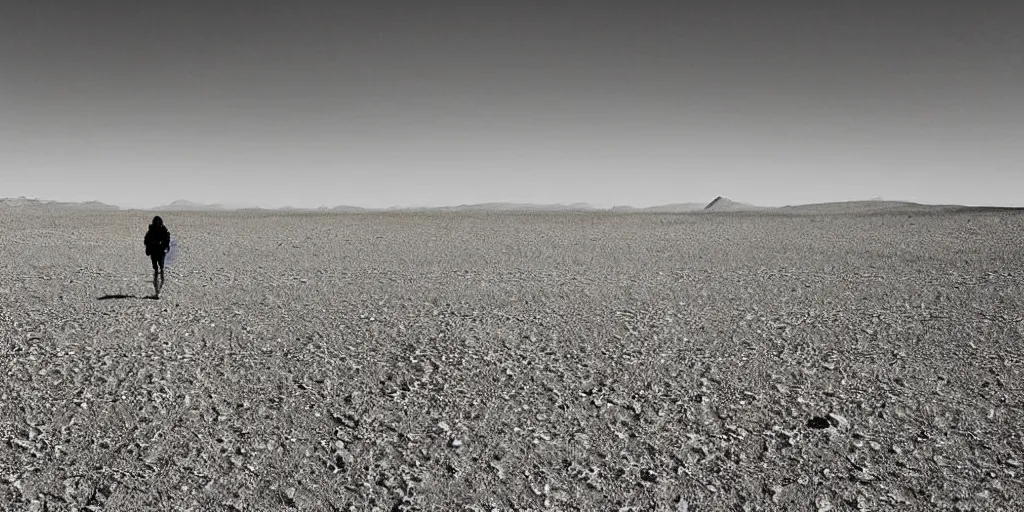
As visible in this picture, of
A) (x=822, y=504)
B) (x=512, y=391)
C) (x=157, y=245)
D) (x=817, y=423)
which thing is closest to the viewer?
(x=822, y=504)

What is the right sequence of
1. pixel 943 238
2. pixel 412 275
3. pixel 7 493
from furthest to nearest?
pixel 943 238 → pixel 412 275 → pixel 7 493

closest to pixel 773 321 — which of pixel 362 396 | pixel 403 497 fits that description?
pixel 362 396

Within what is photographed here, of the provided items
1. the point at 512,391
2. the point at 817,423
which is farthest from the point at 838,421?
the point at 512,391

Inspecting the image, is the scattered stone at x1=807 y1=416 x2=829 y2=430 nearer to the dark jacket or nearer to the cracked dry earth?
the cracked dry earth

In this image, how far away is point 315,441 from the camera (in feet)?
19.5

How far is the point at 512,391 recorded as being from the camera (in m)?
7.35

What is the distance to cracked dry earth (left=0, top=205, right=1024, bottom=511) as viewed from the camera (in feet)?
16.8

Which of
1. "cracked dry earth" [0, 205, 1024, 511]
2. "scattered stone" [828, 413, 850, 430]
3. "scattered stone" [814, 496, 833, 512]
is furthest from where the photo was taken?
"scattered stone" [828, 413, 850, 430]

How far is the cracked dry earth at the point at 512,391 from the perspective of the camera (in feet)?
Result: 16.8

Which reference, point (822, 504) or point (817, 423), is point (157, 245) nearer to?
point (817, 423)

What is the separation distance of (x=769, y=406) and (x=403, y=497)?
169 inches

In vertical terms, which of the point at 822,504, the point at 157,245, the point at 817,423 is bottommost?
the point at 822,504

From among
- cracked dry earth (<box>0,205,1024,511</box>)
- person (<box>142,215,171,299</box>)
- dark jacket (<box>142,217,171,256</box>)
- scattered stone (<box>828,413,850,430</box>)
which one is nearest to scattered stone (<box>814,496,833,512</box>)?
cracked dry earth (<box>0,205,1024,511</box>)

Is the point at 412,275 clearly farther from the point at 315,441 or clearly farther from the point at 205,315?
the point at 315,441
